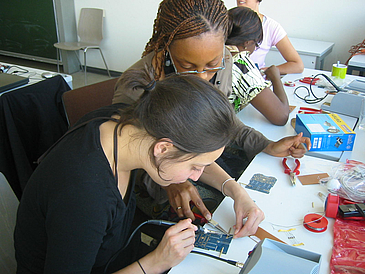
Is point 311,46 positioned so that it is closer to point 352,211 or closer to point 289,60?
point 289,60

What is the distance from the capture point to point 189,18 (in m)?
1.17

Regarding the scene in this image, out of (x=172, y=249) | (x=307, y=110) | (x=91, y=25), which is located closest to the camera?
(x=172, y=249)

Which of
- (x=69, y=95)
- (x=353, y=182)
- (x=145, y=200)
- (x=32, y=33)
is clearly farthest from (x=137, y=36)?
(x=353, y=182)

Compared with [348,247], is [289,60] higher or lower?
higher

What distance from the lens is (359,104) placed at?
5.23ft

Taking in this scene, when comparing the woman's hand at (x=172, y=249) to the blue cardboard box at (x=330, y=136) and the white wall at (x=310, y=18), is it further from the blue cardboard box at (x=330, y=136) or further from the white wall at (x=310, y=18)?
the white wall at (x=310, y=18)

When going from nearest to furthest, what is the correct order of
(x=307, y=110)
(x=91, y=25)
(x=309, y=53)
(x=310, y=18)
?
(x=307, y=110) < (x=309, y=53) < (x=310, y=18) < (x=91, y=25)

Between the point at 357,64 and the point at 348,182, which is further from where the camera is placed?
the point at 357,64

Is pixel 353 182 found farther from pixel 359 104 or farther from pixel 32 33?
pixel 32 33


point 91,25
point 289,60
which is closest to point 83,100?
point 289,60

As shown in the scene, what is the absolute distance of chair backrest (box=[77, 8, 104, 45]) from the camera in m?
4.32

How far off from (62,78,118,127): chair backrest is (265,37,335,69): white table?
6.29 ft

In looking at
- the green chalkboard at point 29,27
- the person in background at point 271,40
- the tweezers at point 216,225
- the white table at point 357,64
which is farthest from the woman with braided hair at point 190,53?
the green chalkboard at point 29,27

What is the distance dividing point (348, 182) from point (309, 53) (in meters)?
2.06
